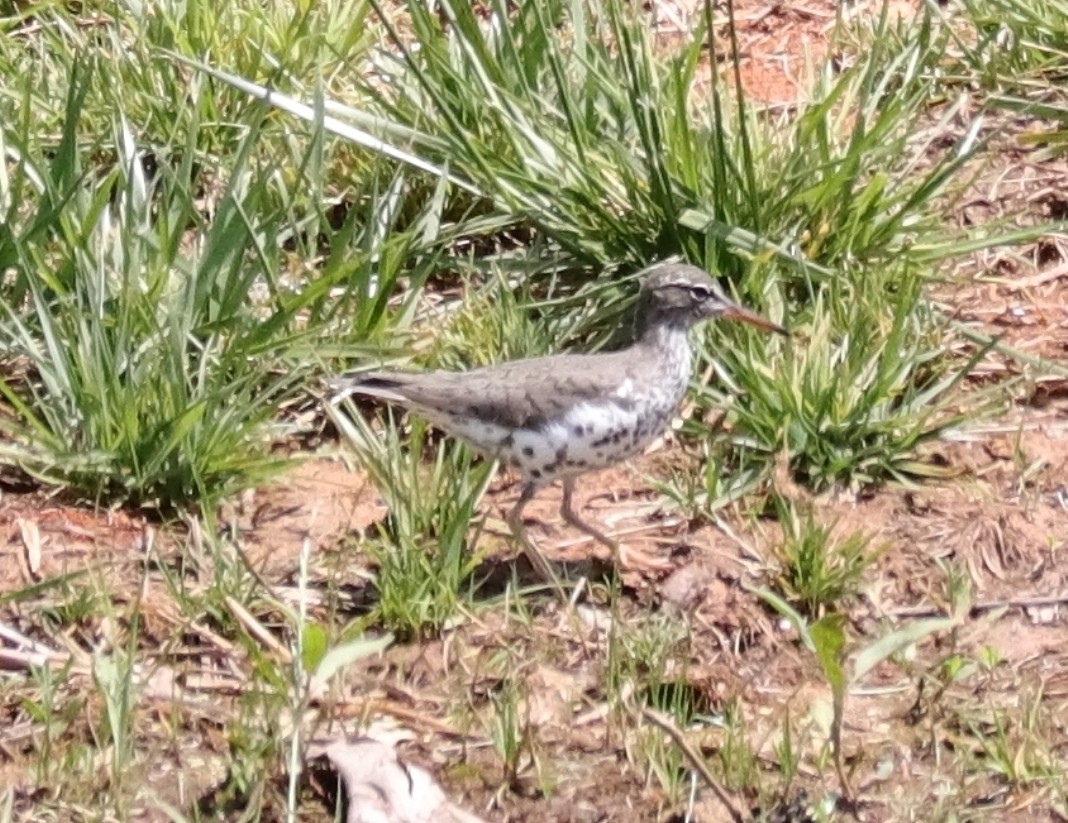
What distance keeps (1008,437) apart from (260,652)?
2173 mm

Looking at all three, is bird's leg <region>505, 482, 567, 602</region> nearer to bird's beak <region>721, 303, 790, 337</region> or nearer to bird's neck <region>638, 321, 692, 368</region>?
bird's neck <region>638, 321, 692, 368</region>

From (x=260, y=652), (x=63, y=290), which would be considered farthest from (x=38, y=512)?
(x=260, y=652)

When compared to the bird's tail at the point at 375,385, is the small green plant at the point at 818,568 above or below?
below

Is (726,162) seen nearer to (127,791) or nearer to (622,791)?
(622,791)

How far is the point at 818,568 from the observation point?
482cm

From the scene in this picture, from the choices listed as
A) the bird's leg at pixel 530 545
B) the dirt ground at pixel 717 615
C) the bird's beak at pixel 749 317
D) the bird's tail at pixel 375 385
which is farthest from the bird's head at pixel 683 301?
the bird's tail at pixel 375 385

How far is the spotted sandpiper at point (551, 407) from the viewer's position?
195 inches

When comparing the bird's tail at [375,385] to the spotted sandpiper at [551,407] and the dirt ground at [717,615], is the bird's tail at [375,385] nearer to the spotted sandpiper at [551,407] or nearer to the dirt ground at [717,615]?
the spotted sandpiper at [551,407]

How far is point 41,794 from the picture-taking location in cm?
428

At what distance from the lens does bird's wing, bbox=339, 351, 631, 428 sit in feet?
16.3

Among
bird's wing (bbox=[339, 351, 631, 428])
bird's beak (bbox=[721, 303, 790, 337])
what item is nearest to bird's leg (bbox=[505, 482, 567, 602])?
bird's wing (bbox=[339, 351, 631, 428])

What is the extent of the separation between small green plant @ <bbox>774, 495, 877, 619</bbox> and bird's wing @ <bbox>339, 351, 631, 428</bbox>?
0.57 m

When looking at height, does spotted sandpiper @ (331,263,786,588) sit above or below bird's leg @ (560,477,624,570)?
above

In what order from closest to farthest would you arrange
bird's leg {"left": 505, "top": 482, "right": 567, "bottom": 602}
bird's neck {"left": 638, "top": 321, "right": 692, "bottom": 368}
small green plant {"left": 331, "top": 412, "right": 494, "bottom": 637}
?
small green plant {"left": 331, "top": 412, "right": 494, "bottom": 637} → bird's leg {"left": 505, "top": 482, "right": 567, "bottom": 602} → bird's neck {"left": 638, "top": 321, "right": 692, "bottom": 368}
